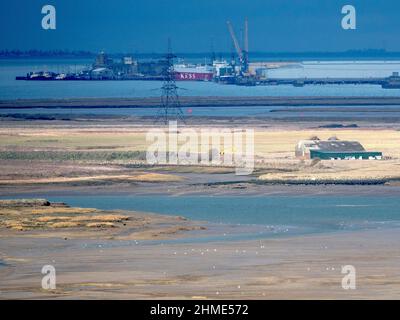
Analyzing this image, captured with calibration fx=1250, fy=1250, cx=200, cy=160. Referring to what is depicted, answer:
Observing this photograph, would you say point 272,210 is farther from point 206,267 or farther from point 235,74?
point 235,74

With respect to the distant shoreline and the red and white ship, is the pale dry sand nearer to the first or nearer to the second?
the distant shoreline

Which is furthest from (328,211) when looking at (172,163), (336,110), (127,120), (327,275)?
(336,110)

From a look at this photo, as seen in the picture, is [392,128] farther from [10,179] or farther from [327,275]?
[327,275]

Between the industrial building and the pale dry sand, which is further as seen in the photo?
the industrial building

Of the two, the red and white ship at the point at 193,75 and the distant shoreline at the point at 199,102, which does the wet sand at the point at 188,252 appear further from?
the red and white ship at the point at 193,75

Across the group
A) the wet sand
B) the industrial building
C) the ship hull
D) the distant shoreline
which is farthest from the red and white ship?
the wet sand
